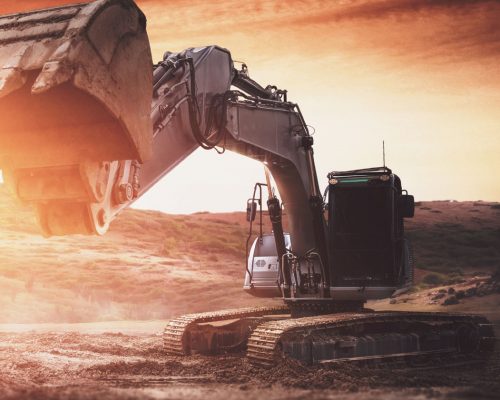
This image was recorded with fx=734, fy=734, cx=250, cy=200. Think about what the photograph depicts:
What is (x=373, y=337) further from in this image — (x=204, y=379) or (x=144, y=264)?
(x=144, y=264)

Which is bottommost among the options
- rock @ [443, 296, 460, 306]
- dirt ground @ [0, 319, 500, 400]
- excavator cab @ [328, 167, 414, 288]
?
dirt ground @ [0, 319, 500, 400]

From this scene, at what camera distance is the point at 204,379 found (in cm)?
888

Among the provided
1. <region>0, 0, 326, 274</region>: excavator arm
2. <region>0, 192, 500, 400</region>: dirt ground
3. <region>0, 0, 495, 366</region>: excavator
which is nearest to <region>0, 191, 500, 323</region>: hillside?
<region>0, 192, 500, 400</region>: dirt ground

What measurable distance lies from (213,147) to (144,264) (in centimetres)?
2889

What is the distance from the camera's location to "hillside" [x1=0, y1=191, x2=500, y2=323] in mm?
27564

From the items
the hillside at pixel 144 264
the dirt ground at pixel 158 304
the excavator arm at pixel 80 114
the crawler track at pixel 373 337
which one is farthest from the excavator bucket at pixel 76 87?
the hillside at pixel 144 264

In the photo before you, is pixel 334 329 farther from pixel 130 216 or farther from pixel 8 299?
pixel 130 216

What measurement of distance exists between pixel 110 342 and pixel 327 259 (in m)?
5.88

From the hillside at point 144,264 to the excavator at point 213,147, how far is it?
8.46 meters

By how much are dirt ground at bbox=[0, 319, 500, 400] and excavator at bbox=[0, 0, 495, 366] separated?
0.40 meters

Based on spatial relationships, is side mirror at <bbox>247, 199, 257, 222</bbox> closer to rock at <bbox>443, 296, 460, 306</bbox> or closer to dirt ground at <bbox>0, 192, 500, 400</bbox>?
dirt ground at <bbox>0, 192, 500, 400</bbox>

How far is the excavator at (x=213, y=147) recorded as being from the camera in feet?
Result: 20.5

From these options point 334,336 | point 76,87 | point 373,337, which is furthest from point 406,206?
point 76,87

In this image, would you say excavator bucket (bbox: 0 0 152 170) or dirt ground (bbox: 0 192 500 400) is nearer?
excavator bucket (bbox: 0 0 152 170)
